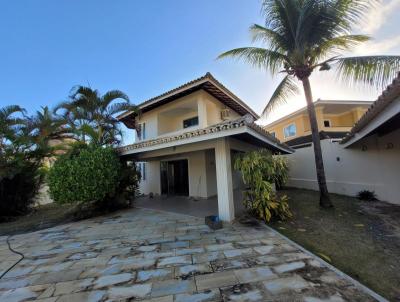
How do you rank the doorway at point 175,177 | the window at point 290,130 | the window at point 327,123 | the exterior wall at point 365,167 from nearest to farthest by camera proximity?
the exterior wall at point 365,167 → the doorway at point 175,177 → the window at point 327,123 → the window at point 290,130

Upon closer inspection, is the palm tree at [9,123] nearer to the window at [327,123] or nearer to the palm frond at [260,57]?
the palm frond at [260,57]

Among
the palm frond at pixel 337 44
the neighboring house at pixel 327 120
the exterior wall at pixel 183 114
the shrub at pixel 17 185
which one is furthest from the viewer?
the neighboring house at pixel 327 120

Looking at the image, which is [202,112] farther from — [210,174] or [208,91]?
[210,174]

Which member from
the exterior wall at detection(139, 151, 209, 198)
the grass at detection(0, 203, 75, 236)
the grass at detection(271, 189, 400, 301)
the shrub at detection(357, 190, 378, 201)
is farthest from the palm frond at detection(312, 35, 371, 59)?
the grass at detection(0, 203, 75, 236)

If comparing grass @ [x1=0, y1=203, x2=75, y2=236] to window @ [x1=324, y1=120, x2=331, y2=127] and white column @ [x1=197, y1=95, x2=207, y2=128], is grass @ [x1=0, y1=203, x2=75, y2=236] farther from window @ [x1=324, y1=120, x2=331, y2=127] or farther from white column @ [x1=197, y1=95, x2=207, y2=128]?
window @ [x1=324, y1=120, x2=331, y2=127]

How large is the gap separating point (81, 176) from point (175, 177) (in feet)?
20.8

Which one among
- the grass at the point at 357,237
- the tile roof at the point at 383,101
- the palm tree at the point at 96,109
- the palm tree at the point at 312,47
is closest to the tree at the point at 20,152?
the palm tree at the point at 96,109

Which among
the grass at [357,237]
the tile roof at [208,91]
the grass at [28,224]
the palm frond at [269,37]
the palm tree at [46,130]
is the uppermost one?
the palm frond at [269,37]

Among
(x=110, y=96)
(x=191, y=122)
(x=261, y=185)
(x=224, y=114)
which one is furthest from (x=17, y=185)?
(x=224, y=114)

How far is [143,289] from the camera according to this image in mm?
3053

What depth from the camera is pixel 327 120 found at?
56.3 ft

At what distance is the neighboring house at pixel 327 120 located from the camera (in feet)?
50.2

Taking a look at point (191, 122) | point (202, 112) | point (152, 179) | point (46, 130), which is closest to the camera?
point (46, 130)

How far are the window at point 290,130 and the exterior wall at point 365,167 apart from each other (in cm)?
579
